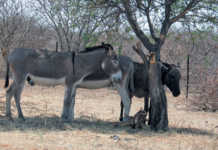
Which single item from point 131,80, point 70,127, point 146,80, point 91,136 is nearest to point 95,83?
point 131,80

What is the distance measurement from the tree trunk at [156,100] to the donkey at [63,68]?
2.51 ft

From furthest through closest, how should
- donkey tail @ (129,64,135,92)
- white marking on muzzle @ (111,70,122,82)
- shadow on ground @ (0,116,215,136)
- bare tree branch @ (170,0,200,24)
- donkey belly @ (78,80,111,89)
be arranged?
1. donkey tail @ (129,64,135,92)
2. donkey belly @ (78,80,111,89)
3. white marking on muzzle @ (111,70,122,82)
4. bare tree branch @ (170,0,200,24)
5. shadow on ground @ (0,116,215,136)

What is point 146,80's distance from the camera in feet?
29.7

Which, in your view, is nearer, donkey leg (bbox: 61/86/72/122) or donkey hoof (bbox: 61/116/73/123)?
donkey leg (bbox: 61/86/72/122)

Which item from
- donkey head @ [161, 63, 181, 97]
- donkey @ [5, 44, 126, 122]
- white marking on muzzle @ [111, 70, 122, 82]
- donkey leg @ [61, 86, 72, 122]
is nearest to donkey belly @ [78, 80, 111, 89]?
donkey @ [5, 44, 126, 122]

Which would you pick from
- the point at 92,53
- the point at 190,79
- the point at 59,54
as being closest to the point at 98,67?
the point at 92,53

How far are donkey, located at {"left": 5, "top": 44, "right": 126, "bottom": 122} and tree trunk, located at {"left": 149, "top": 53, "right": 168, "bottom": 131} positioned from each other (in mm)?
764

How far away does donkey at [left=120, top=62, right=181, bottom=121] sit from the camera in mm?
8578

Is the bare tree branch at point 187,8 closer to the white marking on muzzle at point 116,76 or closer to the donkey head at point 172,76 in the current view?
the donkey head at point 172,76

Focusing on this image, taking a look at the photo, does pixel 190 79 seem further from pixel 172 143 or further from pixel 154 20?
pixel 172 143

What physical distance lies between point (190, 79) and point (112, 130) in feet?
28.9

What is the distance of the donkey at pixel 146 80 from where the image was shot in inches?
338

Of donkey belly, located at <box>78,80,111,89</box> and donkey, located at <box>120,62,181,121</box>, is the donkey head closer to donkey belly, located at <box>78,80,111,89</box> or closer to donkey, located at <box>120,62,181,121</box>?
donkey, located at <box>120,62,181,121</box>

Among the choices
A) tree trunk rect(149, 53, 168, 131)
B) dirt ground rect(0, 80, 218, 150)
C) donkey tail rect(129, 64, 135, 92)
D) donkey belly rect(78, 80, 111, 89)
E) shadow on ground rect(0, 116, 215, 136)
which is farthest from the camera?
donkey tail rect(129, 64, 135, 92)
